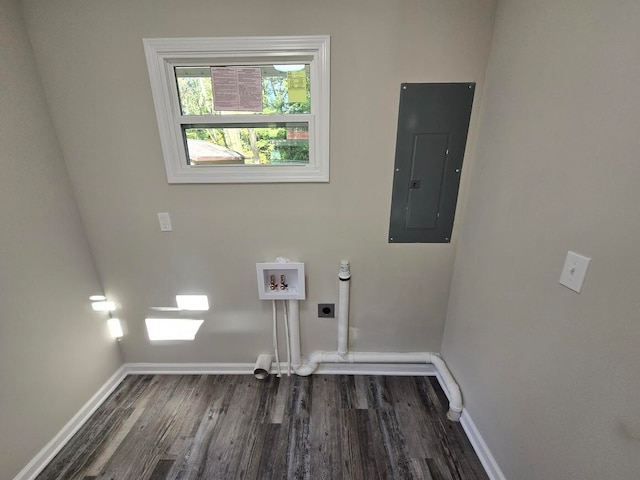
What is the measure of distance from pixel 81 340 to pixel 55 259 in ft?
1.67

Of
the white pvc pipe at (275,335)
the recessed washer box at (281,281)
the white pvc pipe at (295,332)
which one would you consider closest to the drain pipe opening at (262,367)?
the white pvc pipe at (275,335)

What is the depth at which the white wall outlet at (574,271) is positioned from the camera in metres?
0.84

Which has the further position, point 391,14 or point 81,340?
point 81,340

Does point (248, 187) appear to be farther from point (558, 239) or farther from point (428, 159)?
point (558, 239)

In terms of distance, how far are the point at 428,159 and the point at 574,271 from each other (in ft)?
2.71

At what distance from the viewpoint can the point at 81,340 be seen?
1547mm

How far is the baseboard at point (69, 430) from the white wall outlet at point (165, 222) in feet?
3.65

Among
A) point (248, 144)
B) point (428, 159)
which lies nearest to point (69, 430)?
point (248, 144)

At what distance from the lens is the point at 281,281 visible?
1687 millimetres

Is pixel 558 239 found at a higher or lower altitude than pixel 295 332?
higher

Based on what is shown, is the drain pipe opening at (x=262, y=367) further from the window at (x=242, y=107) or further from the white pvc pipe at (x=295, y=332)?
the window at (x=242, y=107)

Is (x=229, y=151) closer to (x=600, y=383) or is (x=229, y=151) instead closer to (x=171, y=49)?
(x=171, y=49)

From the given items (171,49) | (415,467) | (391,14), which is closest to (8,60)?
(171,49)

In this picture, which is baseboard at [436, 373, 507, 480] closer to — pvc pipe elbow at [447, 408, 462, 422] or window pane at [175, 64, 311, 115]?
pvc pipe elbow at [447, 408, 462, 422]
